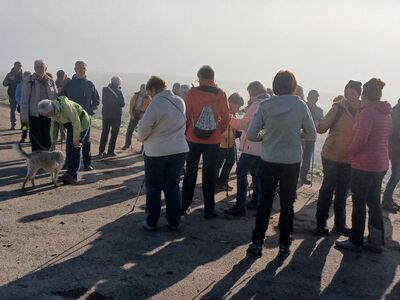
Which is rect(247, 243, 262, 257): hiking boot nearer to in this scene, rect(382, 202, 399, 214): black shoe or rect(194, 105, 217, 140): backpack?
rect(194, 105, 217, 140): backpack

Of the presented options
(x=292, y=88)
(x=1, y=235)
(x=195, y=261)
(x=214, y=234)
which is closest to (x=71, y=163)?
(x=1, y=235)

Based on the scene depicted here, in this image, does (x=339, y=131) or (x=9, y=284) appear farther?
(x=339, y=131)

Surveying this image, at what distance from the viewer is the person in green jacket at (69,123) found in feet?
26.1

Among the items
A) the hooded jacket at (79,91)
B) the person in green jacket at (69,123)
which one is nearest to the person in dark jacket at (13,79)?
the hooded jacket at (79,91)

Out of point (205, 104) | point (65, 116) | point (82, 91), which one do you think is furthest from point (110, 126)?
point (205, 104)

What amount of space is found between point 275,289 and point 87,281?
200 cm

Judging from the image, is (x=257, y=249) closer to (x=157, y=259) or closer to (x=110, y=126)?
(x=157, y=259)

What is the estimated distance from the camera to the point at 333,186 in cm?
672

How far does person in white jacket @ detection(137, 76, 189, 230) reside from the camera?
5.96 meters

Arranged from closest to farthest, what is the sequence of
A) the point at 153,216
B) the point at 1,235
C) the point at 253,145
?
the point at 1,235 < the point at 153,216 < the point at 253,145

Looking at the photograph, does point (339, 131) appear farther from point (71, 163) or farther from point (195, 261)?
point (71, 163)

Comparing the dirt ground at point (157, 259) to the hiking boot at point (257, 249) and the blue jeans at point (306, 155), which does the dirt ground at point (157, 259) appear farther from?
the blue jeans at point (306, 155)

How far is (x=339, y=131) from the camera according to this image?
6484 millimetres

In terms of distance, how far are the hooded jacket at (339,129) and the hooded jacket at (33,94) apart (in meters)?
5.50
